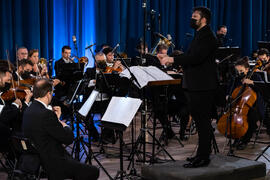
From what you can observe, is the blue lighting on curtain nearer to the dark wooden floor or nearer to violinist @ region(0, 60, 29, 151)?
the dark wooden floor

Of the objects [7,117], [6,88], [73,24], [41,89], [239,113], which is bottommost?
[239,113]

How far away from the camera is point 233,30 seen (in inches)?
427

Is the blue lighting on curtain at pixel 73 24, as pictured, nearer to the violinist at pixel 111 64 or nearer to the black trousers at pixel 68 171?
the violinist at pixel 111 64

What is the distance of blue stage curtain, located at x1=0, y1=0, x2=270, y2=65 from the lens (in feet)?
25.2

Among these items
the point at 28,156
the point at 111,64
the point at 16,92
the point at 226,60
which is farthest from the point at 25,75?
the point at 226,60

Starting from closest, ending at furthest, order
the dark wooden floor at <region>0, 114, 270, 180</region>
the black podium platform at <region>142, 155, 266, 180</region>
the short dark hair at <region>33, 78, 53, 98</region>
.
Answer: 1. the short dark hair at <region>33, 78, 53, 98</region>
2. the black podium platform at <region>142, 155, 266, 180</region>
3. the dark wooden floor at <region>0, 114, 270, 180</region>

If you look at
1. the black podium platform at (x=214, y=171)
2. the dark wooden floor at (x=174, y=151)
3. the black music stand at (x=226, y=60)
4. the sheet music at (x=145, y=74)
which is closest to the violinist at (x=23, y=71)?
the dark wooden floor at (x=174, y=151)

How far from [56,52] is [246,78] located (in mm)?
4420

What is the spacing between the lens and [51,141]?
10.6ft

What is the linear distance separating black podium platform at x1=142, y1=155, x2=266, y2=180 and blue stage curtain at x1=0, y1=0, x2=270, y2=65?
464cm

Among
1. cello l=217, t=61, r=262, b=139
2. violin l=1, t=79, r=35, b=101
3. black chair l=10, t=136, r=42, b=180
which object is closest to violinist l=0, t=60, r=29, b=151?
violin l=1, t=79, r=35, b=101

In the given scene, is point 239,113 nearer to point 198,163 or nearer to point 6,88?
point 198,163

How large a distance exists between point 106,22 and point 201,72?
569cm

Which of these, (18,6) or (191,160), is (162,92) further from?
(18,6)
